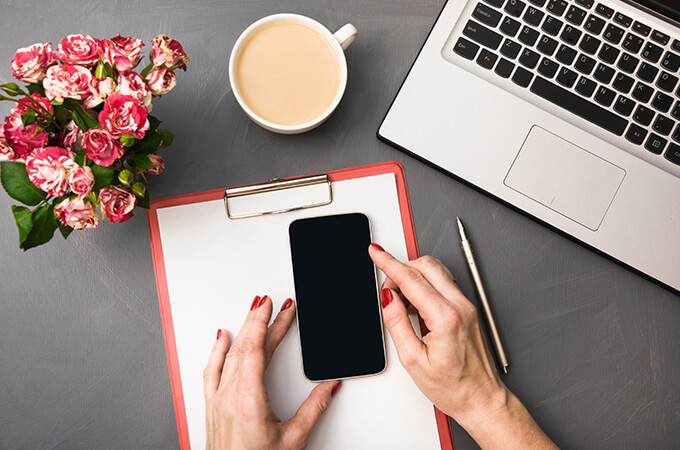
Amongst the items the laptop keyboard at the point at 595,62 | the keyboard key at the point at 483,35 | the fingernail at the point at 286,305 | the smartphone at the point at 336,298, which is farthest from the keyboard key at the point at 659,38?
the fingernail at the point at 286,305

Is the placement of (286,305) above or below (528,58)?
below

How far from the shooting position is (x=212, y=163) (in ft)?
2.20

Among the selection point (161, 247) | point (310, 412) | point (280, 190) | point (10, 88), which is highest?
point (10, 88)

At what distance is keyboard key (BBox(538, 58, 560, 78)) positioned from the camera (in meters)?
→ 0.62

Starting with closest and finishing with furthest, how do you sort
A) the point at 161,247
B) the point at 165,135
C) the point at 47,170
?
the point at 47,170 → the point at 165,135 → the point at 161,247

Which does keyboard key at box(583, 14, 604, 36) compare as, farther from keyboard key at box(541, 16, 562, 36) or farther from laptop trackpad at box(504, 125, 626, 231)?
laptop trackpad at box(504, 125, 626, 231)

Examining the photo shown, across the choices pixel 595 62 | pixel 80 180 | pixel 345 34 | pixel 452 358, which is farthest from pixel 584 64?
pixel 80 180

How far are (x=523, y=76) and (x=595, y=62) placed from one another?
0.10m

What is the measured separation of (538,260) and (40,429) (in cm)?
77

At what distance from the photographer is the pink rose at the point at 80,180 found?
448 millimetres

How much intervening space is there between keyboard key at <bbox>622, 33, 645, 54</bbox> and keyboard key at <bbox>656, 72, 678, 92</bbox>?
51 millimetres

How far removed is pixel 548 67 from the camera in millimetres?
625

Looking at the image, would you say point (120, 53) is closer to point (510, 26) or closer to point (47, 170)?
point (47, 170)

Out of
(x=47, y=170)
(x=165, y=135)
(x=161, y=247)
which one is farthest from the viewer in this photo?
(x=161, y=247)
